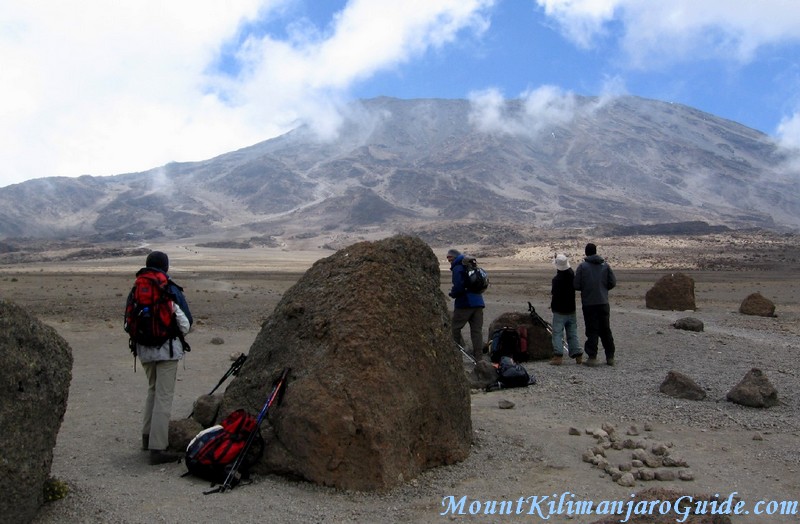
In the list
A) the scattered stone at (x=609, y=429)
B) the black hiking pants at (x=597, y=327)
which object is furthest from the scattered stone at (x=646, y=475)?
the black hiking pants at (x=597, y=327)

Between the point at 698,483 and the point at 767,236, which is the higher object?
the point at 767,236

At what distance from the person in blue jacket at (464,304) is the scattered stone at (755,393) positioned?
3693 mm

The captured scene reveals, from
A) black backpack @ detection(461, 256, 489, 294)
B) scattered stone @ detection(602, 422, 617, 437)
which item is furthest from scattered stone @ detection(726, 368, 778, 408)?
black backpack @ detection(461, 256, 489, 294)

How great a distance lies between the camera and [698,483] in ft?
16.2

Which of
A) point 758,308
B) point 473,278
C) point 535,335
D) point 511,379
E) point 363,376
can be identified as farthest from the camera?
point 758,308

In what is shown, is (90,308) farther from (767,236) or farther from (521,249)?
(767,236)

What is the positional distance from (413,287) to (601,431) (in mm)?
2296

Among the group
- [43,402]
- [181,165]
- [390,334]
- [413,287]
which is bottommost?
[43,402]

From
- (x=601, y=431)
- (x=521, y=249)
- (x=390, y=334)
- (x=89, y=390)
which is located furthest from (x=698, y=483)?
(x=521, y=249)

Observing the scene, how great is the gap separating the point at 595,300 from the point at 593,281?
11.7 inches

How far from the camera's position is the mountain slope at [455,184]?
11231 cm

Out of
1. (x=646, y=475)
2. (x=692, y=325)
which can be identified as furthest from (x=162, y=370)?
(x=692, y=325)

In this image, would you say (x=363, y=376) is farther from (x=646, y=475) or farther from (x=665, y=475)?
(x=665, y=475)

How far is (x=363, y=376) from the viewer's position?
5.20m
